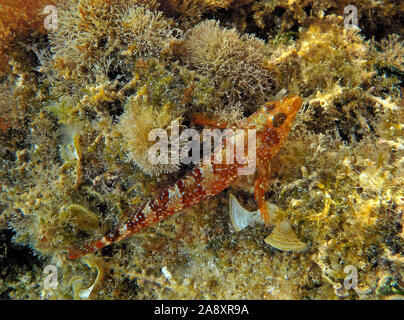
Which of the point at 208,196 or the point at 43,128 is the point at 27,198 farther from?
the point at 208,196

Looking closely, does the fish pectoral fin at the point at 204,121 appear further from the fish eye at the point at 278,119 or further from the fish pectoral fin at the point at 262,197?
the fish pectoral fin at the point at 262,197
